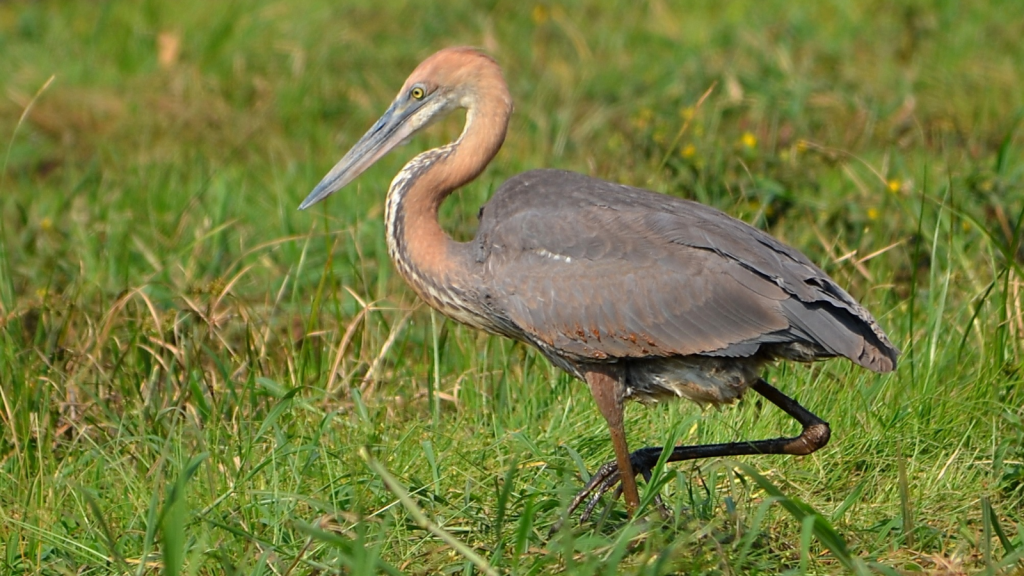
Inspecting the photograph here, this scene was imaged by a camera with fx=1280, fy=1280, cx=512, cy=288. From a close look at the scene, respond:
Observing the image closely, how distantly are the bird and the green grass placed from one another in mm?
226

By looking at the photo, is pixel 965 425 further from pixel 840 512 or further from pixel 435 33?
pixel 435 33

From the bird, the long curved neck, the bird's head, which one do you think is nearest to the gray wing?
the bird

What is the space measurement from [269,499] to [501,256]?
1.11m

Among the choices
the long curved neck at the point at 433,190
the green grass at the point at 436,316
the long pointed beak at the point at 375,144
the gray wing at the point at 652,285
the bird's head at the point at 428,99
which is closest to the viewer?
the green grass at the point at 436,316

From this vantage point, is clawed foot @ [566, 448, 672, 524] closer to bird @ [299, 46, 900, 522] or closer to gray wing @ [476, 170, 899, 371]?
bird @ [299, 46, 900, 522]

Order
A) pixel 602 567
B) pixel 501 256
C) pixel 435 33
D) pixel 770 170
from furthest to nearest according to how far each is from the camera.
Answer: pixel 435 33 < pixel 770 170 < pixel 501 256 < pixel 602 567

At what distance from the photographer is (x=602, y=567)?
3498 mm

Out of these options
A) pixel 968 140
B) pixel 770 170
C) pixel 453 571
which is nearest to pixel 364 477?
pixel 453 571

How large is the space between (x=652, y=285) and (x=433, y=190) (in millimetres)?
920

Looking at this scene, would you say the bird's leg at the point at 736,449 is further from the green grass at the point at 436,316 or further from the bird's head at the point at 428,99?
the bird's head at the point at 428,99

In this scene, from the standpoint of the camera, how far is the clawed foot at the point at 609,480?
13.8 feet

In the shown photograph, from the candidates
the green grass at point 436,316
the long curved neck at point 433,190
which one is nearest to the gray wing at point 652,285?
the long curved neck at point 433,190

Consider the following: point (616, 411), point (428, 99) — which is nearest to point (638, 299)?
point (616, 411)

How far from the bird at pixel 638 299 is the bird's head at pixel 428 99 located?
1.46 ft
